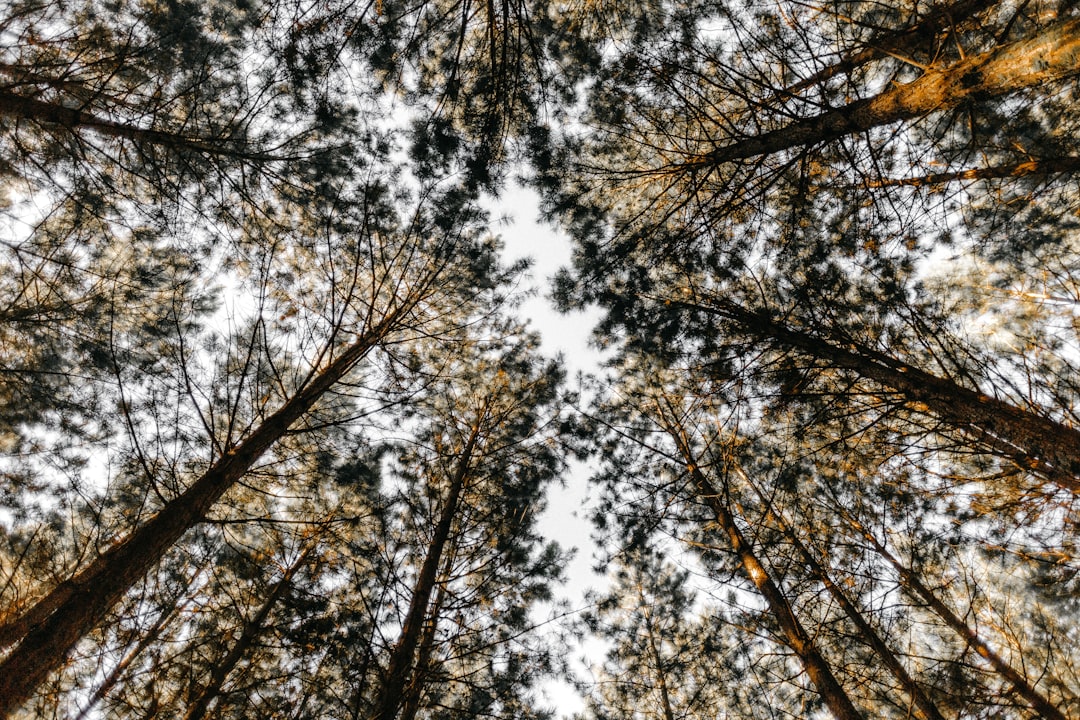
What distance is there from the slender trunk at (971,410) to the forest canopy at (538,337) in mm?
36

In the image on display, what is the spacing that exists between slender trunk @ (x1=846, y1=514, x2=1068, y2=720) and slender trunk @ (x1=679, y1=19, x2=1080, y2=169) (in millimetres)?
4503

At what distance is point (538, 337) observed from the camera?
7195mm

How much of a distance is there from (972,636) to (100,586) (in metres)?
6.61

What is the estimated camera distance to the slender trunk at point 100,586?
1.85m

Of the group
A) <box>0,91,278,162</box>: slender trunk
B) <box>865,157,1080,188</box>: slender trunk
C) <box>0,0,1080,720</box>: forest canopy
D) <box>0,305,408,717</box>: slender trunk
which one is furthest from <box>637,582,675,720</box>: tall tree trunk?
<box>0,91,278,162</box>: slender trunk

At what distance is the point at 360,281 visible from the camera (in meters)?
6.09

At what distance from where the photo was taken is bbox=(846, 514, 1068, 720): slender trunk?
14.7 feet

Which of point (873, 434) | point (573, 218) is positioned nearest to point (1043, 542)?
point (873, 434)

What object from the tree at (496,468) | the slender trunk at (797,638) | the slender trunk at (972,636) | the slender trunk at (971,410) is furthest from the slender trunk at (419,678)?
the slender trunk at (972,636)

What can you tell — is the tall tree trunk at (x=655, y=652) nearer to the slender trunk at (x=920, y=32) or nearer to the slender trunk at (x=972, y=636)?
the slender trunk at (x=972, y=636)

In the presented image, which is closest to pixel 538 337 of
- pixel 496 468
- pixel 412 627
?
pixel 496 468

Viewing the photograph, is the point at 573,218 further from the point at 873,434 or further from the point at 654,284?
the point at 873,434

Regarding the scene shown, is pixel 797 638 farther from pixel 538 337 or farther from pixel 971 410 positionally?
pixel 538 337

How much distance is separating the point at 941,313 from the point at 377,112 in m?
7.88
